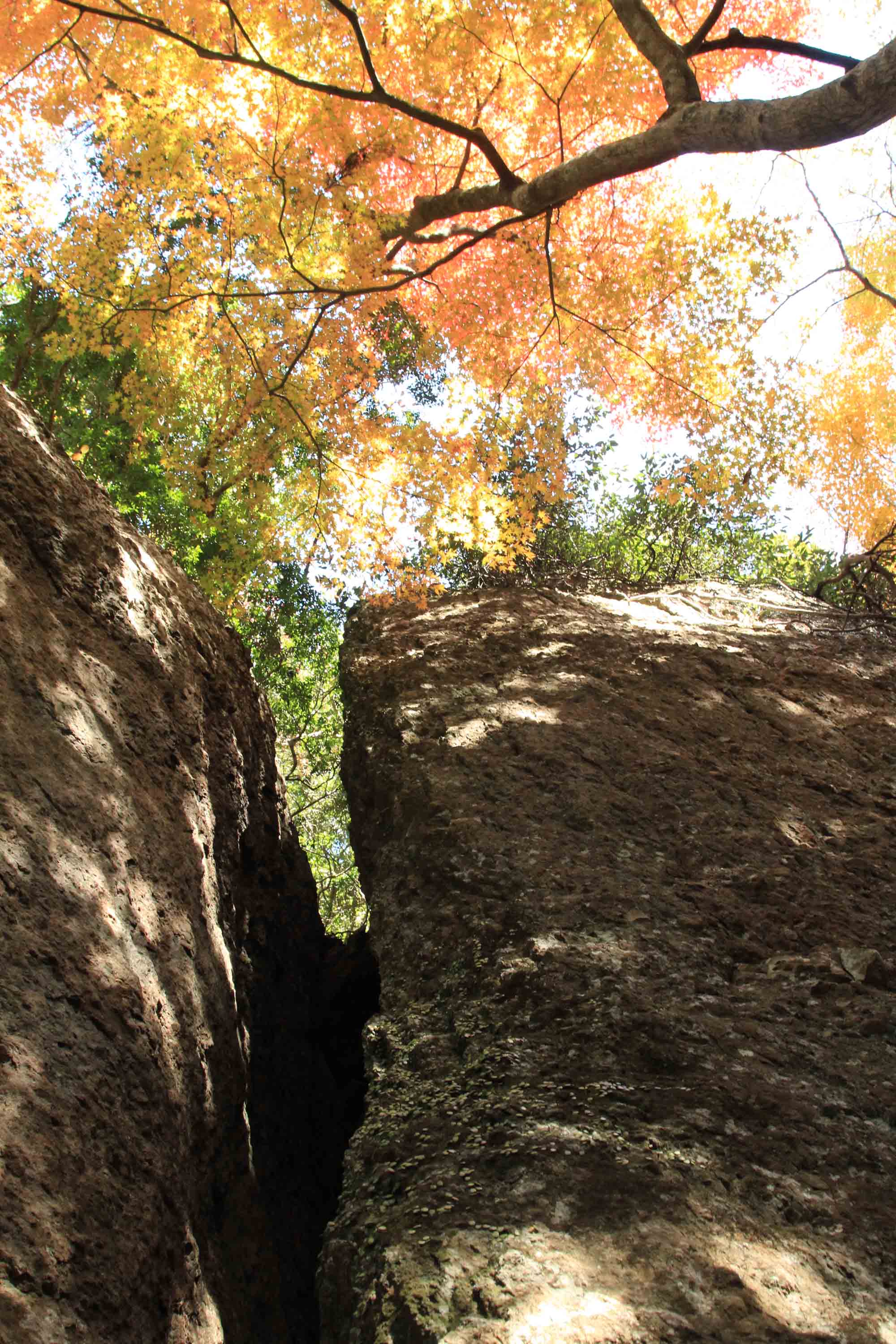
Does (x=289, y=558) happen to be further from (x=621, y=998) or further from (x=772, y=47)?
(x=621, y=998)

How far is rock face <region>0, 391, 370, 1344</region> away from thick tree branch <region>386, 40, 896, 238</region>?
4.13 metres

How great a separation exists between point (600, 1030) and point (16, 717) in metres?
2.47

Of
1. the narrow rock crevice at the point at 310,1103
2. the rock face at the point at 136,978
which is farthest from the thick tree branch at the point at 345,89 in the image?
the narrow rock crevice at the point at 310,1103

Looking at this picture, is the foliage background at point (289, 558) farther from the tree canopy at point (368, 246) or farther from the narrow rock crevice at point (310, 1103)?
the narrow rock crevice at point (310, 1103)

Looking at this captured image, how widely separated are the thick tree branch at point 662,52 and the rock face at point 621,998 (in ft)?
12.8

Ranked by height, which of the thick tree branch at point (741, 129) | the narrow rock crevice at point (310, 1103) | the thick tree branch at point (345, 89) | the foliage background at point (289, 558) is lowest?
the narrow rock crevice at point (310, 1103)

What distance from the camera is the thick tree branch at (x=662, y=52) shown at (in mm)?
5949

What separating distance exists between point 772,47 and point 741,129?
0.89 metres

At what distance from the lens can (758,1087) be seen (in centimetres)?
305

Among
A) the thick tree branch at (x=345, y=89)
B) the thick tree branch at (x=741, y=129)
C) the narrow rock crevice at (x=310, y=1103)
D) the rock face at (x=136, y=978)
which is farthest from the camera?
the thick tree branch at (x=345, y=89)

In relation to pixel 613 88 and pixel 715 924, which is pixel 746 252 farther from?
pixel 715 924

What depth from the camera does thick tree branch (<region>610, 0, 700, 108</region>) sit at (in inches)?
234

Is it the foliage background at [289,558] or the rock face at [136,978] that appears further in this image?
the foliage background at [289,558]

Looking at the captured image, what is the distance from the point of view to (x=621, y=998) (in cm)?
344
